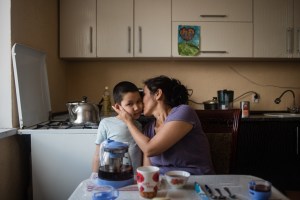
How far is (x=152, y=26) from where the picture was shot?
2545 millimetres

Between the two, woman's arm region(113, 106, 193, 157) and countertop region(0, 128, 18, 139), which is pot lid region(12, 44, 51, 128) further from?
woman's arm region(113, 106, 193, 157)

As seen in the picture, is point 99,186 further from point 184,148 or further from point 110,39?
point 110,39

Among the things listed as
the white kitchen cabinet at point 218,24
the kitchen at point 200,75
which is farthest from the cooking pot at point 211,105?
the white kitchen cabinet at point 218,24

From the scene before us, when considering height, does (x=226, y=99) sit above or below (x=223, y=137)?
above

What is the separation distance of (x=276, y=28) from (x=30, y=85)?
2205mm

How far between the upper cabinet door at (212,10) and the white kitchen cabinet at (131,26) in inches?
4.1

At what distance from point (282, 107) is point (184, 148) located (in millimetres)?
2099

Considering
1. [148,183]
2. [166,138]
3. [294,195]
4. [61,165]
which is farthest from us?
[294,195]

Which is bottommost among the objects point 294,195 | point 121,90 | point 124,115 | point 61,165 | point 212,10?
point 294,195

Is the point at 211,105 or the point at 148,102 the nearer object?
the point at 148,102

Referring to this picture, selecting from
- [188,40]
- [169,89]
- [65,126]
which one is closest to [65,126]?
[65,126]

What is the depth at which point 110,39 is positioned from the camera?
100 inches

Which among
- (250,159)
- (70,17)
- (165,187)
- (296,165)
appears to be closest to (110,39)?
(70,17)

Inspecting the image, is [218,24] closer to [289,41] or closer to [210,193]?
[289,41]
